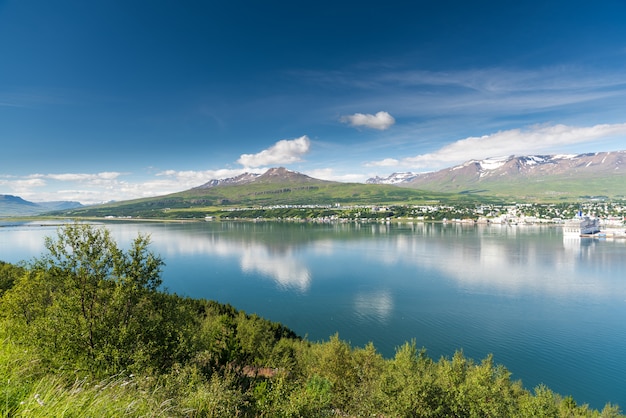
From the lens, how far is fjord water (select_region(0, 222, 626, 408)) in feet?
103

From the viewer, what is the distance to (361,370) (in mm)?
20406

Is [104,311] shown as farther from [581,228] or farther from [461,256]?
[581,228]

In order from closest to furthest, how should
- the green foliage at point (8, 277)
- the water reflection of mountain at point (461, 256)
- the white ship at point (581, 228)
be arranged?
the green foliage at point (8, 277)
the water reflection of mountain at point (461, 256)
the white ship at point (581, 228)

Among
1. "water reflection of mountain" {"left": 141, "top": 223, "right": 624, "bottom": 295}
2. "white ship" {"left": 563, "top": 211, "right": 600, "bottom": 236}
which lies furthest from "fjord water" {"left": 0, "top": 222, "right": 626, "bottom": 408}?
"white ship" {"left": 563, "top": 211, "right": 600, "bottom": 236}

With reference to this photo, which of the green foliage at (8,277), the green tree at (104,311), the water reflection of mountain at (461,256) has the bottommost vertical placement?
the water reflection of mountain at (461,256)

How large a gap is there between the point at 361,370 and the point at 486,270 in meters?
54.2

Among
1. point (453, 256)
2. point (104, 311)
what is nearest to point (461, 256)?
point (453, 256)

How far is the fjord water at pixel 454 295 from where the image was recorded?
103 feet

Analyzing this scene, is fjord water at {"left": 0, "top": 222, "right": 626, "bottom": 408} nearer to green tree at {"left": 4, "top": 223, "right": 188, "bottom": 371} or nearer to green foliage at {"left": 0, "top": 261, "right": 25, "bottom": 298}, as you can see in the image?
green foliage at {"left": 0, "top": 261, "right": 25, "bottom": 298}

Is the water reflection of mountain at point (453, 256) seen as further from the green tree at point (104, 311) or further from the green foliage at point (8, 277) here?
the green tree at point (104, 311)

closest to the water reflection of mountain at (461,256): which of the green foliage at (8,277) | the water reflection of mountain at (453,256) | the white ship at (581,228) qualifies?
the water reflection of mountain at (453,256)

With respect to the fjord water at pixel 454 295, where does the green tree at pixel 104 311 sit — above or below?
above

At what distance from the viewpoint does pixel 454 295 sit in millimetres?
49844

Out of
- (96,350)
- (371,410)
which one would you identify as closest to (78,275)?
(96,350)
